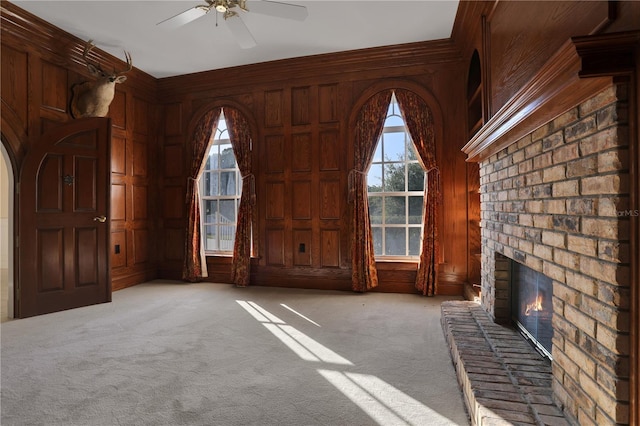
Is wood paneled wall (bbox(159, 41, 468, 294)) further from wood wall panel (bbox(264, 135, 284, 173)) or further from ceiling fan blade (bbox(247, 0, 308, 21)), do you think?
ceiling fan blade (bbox(247, 0, 308, 21))

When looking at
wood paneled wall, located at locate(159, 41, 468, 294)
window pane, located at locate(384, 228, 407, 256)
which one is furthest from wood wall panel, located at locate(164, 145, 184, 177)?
window pane, located at locate(384, 228, 407, 256)

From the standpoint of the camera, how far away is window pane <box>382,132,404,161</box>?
14.6ft

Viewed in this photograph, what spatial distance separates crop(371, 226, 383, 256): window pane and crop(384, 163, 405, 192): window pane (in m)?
0.54

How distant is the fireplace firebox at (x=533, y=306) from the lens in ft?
6.35

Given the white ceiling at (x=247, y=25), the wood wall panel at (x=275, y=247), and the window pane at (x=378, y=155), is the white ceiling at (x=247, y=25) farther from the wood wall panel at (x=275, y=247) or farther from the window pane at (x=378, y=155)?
the wood wall panel at (x=275, y=247)

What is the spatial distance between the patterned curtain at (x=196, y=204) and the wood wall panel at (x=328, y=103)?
1.56 meters

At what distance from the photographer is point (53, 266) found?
3.62 m

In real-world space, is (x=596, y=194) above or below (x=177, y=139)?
below

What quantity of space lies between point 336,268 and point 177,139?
124 inches

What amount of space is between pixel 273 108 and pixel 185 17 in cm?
184

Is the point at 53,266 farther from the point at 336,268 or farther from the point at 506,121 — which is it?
the point at 506,121

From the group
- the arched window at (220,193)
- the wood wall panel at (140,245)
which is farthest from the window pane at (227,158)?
the wood wall panel at (140,245)

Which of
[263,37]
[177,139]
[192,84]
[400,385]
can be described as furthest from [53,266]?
[400,385]

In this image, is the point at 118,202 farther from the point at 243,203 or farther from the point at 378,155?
the point at 378,155
